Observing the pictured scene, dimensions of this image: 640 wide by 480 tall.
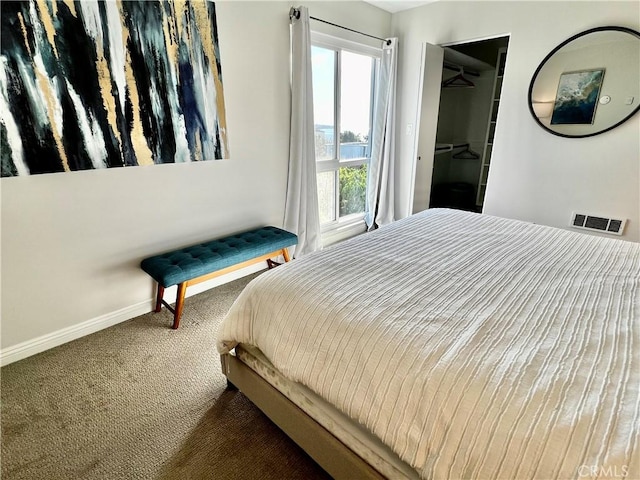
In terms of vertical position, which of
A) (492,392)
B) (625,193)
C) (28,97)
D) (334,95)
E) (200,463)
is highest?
(334,95)

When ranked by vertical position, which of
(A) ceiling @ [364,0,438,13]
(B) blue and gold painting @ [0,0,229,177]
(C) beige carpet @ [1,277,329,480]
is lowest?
(C) beige carpet @ [1,277,329,480]

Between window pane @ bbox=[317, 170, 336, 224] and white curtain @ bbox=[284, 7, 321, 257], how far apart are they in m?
0.39

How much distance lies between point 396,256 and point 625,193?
2254mm

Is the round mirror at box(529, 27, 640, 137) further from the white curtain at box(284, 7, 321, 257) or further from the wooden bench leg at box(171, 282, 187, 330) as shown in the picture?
the wooden bench leg at box(171, 282, 187, 330)

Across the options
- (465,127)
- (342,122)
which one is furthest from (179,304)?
(465,127)

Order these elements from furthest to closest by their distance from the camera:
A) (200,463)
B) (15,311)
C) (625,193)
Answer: (625,193)
(15,311)
(200,463)

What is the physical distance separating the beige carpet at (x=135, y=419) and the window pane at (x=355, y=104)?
7.98 ft

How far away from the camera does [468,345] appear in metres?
0.95

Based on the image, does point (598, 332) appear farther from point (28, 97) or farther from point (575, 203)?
point (28, 97)

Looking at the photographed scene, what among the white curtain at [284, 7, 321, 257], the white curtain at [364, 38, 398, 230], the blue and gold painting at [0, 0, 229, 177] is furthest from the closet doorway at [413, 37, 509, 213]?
the blue and gold painting at [0, 0, 229, 177]

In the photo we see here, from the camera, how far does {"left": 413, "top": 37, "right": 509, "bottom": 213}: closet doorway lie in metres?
4.09

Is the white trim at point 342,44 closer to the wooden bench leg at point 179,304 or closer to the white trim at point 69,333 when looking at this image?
the wooden bench leg at point 179,304

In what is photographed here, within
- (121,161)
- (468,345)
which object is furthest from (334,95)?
(468,345)

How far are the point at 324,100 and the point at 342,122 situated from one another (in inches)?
12.8
